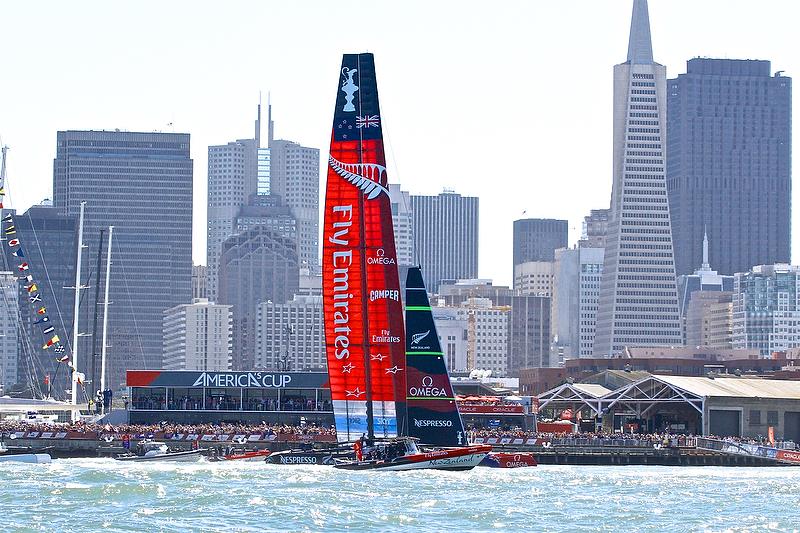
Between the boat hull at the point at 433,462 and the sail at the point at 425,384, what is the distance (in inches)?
88.9

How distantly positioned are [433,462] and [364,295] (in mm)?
9260

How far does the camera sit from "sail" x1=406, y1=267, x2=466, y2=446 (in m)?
101

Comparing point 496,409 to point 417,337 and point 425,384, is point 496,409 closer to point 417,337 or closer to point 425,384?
point 417,337

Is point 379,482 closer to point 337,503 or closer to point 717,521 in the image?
point 337,503

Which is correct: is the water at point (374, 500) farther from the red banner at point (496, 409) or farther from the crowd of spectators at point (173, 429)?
the red banner at point (496, 409)

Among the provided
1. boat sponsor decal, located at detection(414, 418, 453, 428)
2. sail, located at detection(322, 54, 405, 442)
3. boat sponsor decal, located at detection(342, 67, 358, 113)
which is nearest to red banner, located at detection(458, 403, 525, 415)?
boat sponsor decal, located at detection(414, 418, 453, 428)

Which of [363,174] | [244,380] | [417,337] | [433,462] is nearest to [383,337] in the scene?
[417,337]

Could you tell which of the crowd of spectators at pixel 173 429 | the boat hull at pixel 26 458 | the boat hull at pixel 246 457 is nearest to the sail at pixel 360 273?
the boat hull at pixel 246 457

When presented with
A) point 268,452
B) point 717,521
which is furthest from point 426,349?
point 717,521

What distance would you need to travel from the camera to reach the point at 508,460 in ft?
355

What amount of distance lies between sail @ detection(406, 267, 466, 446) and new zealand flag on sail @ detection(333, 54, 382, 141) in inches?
355

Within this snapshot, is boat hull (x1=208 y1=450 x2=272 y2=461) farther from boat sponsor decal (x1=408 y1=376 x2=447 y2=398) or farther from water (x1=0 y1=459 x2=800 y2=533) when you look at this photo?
boat sponsor decal (x1=408 y1=376 x2=447 y2=398)

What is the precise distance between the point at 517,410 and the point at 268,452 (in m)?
32.0

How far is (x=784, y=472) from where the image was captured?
367 ft
